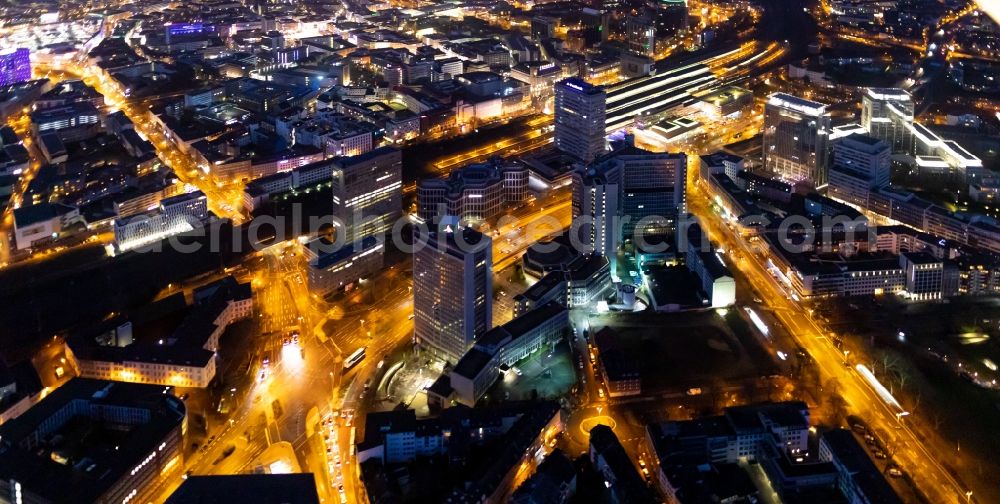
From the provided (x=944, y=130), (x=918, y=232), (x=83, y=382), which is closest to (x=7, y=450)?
(x=83, y=382)

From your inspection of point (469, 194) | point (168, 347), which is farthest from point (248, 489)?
point (469, 194)

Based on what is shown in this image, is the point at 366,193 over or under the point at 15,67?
under

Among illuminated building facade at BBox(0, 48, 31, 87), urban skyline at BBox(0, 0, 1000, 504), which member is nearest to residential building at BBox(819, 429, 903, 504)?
urban skyline at BBox(0, 0, 1000, 504)

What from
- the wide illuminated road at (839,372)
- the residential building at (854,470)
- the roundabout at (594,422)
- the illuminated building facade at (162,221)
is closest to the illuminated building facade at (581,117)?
the wide illuminated road at (839,372)

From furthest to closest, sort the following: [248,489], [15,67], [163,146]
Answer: [15,67]
[163,146]
[248,489]

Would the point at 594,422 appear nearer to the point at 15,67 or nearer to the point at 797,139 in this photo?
the point at 797,139

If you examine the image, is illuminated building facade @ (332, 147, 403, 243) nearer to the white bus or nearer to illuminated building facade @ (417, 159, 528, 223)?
illuminated building facade @ (417, 159, 528, 223)
